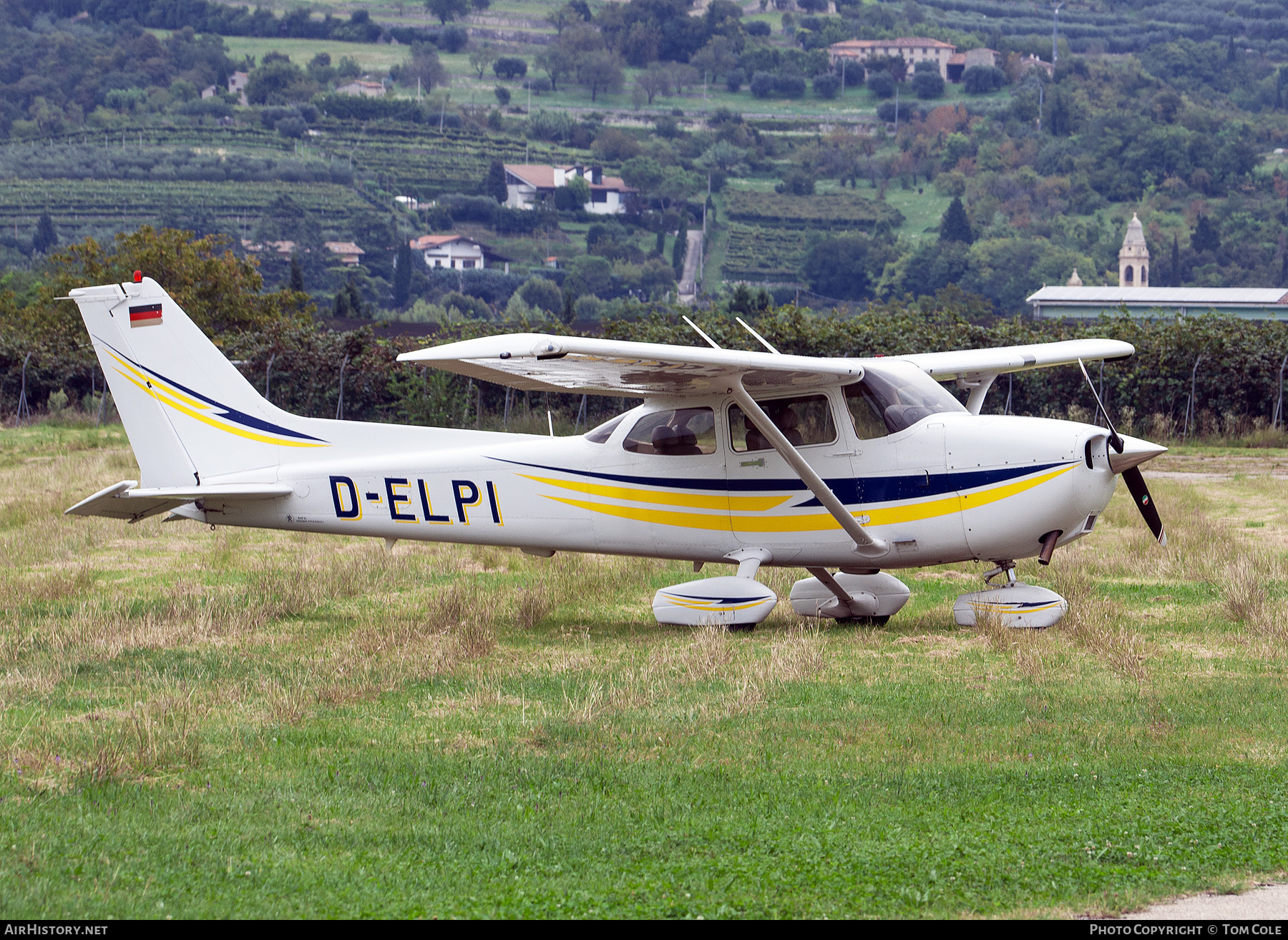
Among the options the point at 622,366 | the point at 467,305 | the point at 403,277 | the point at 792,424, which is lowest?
the point at 467,305

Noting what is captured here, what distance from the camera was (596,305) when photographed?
176 m

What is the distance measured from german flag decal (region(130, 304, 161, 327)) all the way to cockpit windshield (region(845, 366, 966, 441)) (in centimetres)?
651

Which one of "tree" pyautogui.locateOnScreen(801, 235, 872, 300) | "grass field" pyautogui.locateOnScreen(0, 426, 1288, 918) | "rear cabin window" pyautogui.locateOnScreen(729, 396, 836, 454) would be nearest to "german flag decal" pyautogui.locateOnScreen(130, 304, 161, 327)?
"grass field" pyautogui.locateOnScreen(0, 426, 1288, 918)

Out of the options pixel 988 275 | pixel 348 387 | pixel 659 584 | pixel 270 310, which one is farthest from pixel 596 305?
pixel 659 584

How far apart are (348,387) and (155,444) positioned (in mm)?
23351

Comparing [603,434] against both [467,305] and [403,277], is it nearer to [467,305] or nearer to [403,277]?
[467,305]

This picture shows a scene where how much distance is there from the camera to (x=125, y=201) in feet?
602

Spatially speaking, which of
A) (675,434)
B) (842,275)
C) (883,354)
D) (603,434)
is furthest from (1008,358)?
(842,275)

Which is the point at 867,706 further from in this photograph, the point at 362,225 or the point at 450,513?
the point at 362,225

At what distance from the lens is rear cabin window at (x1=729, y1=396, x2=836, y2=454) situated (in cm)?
1227

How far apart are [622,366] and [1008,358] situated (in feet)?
15.2

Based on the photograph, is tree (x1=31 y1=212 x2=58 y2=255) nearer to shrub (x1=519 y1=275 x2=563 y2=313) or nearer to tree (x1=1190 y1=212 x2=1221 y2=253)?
shrub (x1=519 y1=275 x2=563 y2=313)

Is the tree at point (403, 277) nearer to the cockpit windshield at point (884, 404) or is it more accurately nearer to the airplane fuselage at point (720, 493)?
the airplane fuselage at point (720, 493)

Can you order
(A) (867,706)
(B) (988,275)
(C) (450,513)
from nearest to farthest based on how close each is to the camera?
1. (A) (867,706)
2. (C) (450,513)
3. (B) (988,275)
